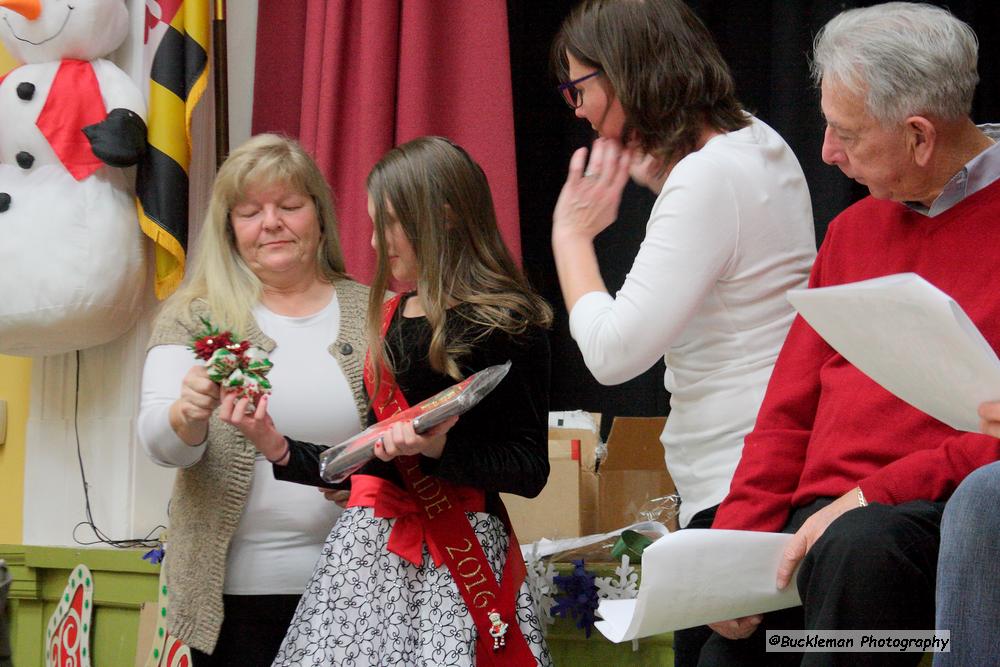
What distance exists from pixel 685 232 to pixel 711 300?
4.8 inches

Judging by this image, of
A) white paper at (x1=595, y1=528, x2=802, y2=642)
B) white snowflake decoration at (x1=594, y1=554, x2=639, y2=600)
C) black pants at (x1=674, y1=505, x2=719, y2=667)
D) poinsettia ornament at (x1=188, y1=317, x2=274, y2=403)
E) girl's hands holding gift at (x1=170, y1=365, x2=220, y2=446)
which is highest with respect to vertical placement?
poinsettia ornament at (x1=188, y1=317, x2=274, y2=403)

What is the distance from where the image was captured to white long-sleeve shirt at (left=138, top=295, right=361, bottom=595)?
1.85 meters

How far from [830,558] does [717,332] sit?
1.48 feet

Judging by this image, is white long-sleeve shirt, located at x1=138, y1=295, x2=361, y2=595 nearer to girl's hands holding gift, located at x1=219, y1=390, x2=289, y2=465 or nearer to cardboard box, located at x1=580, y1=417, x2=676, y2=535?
girl's hands holding gift, located at x1=219, y1=390, x2=289, y2=465

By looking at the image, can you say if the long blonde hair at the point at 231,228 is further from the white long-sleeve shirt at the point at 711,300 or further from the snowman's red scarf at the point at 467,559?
the white long-sleeve shirt at the point at 711,300

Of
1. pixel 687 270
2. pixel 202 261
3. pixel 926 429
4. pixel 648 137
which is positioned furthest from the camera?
pixel 202 261

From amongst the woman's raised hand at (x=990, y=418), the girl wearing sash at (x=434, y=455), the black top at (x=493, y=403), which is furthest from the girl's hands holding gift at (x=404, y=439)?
the woman's raised hand at (x=990, y=418)

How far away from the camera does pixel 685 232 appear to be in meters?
1.51

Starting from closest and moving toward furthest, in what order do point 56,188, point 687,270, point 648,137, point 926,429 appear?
1. point 926,429
2. point 687,270
3. point 648,137
4. point 56,188

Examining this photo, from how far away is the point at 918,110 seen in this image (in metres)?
1.38

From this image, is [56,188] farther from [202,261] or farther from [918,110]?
[918,110]

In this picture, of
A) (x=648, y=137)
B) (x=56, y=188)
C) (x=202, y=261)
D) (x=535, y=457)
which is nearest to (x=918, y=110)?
(x=648, y=137)

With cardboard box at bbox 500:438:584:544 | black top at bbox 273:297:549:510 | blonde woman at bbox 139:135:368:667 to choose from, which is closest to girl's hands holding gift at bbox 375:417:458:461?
black top at bbox 273:297:549:510

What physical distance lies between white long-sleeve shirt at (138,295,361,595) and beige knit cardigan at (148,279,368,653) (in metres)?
0.02
